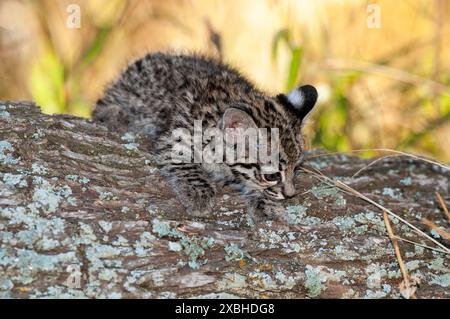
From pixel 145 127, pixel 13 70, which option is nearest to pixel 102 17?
pixel 13 70

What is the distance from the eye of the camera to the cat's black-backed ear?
5.32 metres

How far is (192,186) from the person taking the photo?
5012 mm

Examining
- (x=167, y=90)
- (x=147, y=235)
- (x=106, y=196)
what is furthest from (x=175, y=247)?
(x=167, y=90)

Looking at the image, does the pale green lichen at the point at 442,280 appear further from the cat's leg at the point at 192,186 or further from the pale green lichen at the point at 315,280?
the cat's leg at the point at 192,186

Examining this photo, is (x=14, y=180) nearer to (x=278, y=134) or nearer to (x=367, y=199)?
(x=278, y=134)

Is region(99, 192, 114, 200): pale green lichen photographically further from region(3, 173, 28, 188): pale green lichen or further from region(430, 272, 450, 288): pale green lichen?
region(430, 272, 450, 288): pale green lichen

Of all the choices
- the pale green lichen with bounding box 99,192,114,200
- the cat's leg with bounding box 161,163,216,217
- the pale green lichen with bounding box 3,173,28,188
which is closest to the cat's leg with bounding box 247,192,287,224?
the cat's leg with bounding box 161,163,216,217

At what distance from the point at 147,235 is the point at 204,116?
162 cm

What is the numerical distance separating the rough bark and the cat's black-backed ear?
2.43ft

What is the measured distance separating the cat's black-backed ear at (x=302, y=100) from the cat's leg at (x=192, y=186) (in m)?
1.05

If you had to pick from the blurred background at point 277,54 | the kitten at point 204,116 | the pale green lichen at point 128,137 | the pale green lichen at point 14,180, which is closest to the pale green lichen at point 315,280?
the kitten at point 204,116

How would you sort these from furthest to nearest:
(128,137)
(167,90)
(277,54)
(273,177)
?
(277,54)
(167,90)
(128,137)
(273,177)
